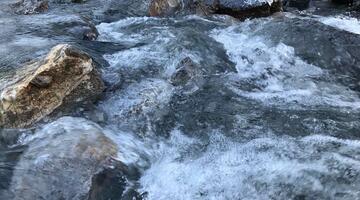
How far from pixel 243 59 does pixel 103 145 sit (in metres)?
3.01

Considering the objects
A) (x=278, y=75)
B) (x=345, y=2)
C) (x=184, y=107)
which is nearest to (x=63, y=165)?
Result: (x=184, y=107)

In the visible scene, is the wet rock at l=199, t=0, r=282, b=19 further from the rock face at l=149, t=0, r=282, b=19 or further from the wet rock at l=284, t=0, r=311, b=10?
the wet rock at l=284, t=0, r=311, b=10

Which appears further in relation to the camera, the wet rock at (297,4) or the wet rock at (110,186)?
the wet rock at (297,4)

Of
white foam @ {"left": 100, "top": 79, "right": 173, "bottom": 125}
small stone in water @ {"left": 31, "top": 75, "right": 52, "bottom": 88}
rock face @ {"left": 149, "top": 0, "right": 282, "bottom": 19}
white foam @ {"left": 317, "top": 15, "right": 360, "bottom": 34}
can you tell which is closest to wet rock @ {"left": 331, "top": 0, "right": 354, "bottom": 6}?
white foam @ {"left": 317, "top": 15, "right": 360, "bottom": 34}

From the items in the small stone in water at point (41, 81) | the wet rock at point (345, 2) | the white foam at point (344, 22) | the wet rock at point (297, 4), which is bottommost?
the wet rock at point (297, 4)

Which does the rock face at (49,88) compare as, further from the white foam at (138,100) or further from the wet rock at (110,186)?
the wet rock at (110,186)

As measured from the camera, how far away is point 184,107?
18.4 ft

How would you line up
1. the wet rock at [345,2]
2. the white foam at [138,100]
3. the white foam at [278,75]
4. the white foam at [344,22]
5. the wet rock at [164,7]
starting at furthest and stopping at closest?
the wet rock at [345,2] → the wet rock at [164,7] → the white foam at [344,22] → the white foam at [278,75] → the white foam at [138,100]

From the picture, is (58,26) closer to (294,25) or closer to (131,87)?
(131,87)

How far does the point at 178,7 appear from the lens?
8852 mm

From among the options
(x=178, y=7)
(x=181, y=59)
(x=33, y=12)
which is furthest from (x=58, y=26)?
(x=181, y=59)

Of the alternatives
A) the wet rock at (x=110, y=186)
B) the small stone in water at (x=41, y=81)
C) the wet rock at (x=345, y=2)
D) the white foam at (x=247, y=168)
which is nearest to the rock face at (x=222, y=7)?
the wet rock at (x=345, y=2)

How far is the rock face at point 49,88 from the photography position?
16.9ft

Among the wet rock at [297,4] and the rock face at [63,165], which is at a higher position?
the wet rock at [297,4]
